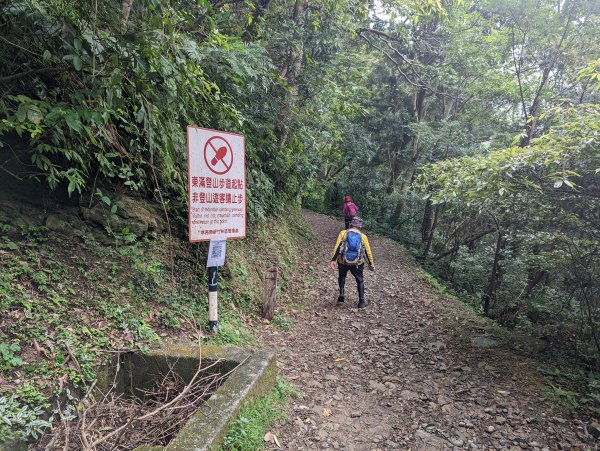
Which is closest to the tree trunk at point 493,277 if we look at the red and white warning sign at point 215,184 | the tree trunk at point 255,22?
the red and white warning sign at point 215,184

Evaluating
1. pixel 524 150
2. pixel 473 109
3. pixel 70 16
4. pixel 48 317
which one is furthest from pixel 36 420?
pixel 473 109

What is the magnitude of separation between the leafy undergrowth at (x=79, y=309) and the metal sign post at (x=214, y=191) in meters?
0.52

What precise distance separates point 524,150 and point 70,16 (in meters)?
5.44

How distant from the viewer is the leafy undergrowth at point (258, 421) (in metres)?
2.89

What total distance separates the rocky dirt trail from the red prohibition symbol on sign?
9.35 ft

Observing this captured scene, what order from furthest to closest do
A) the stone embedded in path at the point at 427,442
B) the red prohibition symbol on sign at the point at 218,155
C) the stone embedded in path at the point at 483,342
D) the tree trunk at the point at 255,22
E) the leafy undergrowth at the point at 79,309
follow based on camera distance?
1. the tree trunk at the point at 255,22
2. the stone embedded in path at the point at 483,342
3. the red prohibition symbol on sign at the point at 218,155
4. the stone embedded in path at the point at 427,442
5. the leafy undergrowth at the point at 79,309

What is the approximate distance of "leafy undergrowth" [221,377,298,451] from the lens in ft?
9.48

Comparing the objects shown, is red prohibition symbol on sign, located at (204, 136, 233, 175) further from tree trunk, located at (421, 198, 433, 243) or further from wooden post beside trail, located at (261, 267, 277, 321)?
tree trunk, located at (421, 198, 433, 243)

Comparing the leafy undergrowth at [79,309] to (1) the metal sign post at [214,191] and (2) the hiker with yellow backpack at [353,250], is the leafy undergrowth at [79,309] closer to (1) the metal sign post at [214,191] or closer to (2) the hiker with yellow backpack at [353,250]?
(1) the metal sign post at [214,191]

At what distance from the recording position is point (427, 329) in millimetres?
6879

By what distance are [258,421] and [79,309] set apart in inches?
85.7

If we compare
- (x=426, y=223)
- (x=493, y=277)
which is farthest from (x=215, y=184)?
(x=426, y=223)

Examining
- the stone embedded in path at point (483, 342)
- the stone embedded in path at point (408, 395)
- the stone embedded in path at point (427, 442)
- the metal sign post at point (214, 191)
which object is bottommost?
the stone embedded in path at point (483, 342)

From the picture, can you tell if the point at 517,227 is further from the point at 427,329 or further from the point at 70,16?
the point at 70,16
